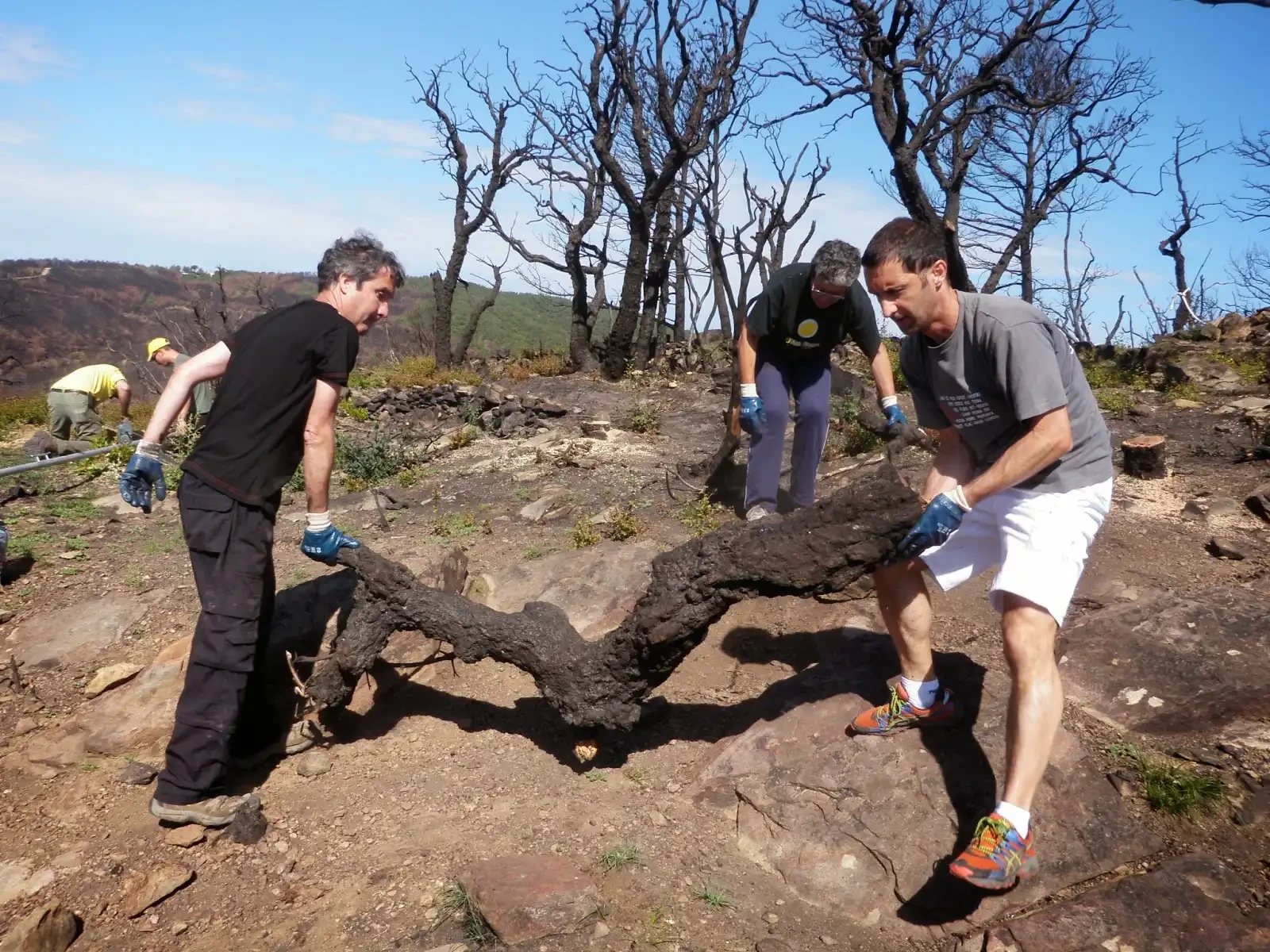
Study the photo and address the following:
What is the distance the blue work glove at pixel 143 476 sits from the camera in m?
3.34

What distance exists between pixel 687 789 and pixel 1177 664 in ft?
6.68

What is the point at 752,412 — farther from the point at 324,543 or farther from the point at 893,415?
the point at 324,543

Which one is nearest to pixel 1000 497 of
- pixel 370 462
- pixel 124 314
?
pixel 370 462

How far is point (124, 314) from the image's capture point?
137ft

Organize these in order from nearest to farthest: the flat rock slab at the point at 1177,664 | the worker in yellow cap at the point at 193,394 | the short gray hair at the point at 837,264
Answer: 1. the flat rock slab at the point at 1177,664
2. the short gray hair at the point at 837,264
3. the worker in yellow cap at the point at 193,394

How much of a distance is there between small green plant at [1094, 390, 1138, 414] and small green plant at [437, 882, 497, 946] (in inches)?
313

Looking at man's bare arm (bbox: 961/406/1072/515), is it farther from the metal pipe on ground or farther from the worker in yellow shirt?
the worker in yellow shirt

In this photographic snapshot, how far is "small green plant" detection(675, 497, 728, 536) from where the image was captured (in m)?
5.60

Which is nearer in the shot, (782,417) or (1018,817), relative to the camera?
(1018,817)

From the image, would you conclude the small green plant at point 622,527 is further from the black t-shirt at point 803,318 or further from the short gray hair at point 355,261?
the short gray hair at point 355,261

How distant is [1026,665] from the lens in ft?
8.05

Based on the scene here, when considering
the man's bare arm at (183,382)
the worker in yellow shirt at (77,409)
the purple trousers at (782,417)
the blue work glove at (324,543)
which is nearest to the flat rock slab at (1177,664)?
the purple trousers at (782,417)

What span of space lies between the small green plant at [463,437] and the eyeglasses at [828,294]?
524cm

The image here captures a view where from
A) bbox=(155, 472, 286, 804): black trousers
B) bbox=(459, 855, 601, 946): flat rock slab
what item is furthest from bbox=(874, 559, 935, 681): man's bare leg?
bbox=(155, 472, 286, 804): black trousers
